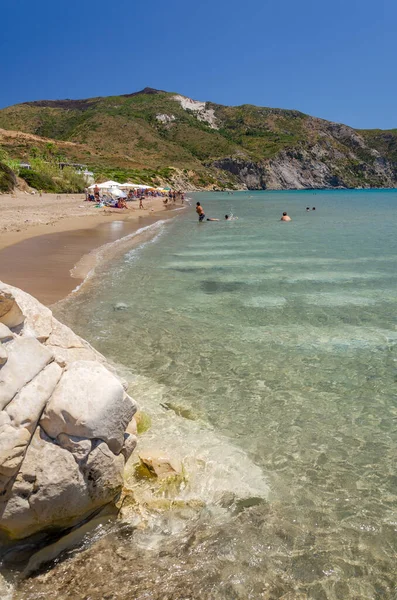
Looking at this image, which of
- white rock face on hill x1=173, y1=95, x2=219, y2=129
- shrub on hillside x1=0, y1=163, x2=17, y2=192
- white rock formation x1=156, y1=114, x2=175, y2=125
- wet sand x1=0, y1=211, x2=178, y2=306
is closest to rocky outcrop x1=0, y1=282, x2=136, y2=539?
wet sand x1=0, y1=211, x2=178, y2=306

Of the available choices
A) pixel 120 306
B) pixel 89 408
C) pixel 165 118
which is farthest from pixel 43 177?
pixel 165 118

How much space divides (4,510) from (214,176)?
13356 cm

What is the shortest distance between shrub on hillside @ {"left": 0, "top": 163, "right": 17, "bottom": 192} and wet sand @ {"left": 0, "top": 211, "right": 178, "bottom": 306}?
23.2 m

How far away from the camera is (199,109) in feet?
614

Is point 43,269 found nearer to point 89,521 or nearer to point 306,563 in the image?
point 89,521

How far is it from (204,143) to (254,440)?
15327 cm

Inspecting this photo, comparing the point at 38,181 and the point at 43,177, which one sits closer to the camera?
the point at 38,181

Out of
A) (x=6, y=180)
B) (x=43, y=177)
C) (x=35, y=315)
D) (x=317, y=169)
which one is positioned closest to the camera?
(x=35, y=315)

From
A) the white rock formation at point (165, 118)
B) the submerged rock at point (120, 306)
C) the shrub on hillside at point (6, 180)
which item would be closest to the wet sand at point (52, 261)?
the submerged rock at point (120, 306)

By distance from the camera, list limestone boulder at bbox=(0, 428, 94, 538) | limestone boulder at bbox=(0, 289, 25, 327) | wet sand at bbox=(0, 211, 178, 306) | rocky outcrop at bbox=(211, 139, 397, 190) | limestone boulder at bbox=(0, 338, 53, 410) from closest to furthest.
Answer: limestone boulder at bbox=(0, 428, 94, 538) → limestone boulder at bbox=(0, 338, 53, 410) → limestone boulder at bbox=(0, 289, 25, 327) → wet sand at bbox=(0, 211, 178, 306) → rocky outcrop at bbox=(211, 139, 397, 190)

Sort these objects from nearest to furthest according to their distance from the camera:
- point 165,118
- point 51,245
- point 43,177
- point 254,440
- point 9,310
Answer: point 9,310 → point 254,440 → point 51,245 → point 43,177 → point 165,118

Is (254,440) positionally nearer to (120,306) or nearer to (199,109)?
(120,306)

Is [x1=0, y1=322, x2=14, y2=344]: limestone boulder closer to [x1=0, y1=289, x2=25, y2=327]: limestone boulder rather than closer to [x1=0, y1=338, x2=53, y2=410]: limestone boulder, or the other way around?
[x1=0, y1=338, x2=53, y2=410]: limestone boulder

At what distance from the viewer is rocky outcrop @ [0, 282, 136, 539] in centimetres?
312
